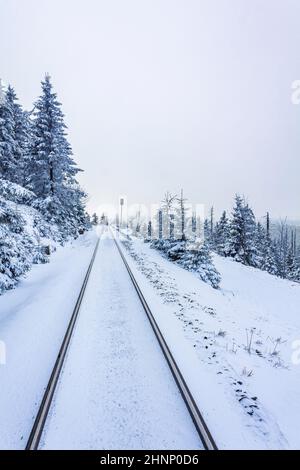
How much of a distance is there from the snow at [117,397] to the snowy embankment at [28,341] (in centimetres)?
43

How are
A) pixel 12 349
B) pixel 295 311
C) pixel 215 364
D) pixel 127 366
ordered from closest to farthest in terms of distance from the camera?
pixel 127 366, pixel 215 364, pixel 12 349, pixel 295 311

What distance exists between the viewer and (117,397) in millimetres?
4562

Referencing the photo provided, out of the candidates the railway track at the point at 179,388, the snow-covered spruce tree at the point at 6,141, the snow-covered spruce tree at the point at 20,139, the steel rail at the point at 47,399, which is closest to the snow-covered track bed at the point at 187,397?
the railway track at the point at 179,388

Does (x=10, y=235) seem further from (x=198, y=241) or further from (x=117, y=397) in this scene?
(x=198, y=241)

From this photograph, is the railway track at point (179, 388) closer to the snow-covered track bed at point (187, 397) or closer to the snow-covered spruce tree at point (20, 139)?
the snow-covered track bed at point (187, 397)

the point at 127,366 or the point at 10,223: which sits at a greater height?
the point at 10,223

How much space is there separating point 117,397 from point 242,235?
3425 centimetres

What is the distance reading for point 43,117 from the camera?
24.2m

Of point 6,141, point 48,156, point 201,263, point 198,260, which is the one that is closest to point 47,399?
point 201,263

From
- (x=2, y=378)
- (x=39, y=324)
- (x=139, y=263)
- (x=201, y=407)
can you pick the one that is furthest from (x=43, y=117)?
(x=201, y=407)

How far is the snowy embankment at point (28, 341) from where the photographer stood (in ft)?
13.7

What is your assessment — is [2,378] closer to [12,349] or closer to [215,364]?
[12,349]
